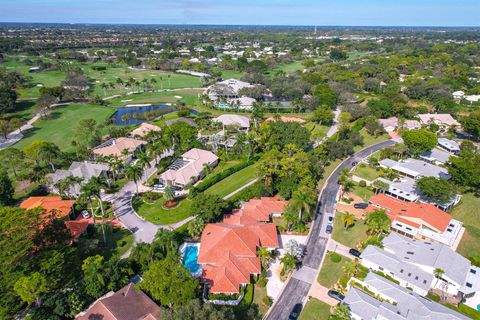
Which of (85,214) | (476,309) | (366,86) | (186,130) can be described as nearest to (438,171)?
(476,309)

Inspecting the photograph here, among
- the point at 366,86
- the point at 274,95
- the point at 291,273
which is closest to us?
the point at 291,273

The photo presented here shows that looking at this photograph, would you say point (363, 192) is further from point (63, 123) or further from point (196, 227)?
point (63, 123)

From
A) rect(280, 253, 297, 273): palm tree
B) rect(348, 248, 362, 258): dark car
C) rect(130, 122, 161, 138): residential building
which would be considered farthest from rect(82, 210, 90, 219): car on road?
rect(348, 248, 362, 258): dark car

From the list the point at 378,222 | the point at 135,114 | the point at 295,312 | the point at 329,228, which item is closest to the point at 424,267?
the point at 378,222

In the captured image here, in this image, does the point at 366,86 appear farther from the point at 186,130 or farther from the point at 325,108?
the point at 186,130

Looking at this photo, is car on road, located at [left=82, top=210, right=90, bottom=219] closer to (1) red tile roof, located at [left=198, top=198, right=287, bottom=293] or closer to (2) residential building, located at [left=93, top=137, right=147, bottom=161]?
(2) residential building, located at [left=93, top=137, right=147, bottom=161]
